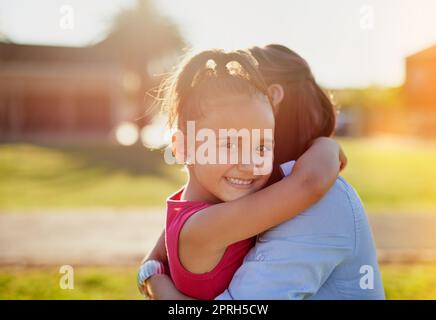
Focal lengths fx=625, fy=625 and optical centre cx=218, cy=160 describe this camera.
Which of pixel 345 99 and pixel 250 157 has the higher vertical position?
pixel 345 99

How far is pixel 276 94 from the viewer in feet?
7.04

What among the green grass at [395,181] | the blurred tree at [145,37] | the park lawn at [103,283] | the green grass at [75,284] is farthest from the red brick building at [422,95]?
the green grass at [75,284]

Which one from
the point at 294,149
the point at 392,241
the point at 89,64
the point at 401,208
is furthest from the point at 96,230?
the point at 89,64

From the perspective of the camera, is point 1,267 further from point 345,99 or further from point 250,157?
point 345,99

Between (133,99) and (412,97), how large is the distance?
1949 cm

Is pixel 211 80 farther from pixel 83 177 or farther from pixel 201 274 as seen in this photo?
pixel 83 177

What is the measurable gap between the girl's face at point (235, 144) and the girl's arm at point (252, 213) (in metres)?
0.09

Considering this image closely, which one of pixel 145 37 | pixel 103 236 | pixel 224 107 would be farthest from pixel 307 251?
pixel 145 37

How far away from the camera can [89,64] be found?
34.1 m

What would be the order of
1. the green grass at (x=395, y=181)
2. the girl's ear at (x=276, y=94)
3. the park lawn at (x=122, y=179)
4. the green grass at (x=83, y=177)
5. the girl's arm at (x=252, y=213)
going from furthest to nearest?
the green grass at (x=83, y=177), the park lawn at (x=122, y=179), the green grass at (x=395, y=181), the girl's ear at (x=276, y=94), the girl's arm at (x=252, y=213)

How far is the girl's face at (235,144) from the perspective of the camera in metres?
1.85

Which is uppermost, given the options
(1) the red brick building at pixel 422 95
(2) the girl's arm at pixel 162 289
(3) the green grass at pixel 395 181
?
(1) the red brick building at pixel 422 95

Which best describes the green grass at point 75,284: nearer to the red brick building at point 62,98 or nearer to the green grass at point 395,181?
the green grass at point 395,181

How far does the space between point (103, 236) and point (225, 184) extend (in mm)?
5318
